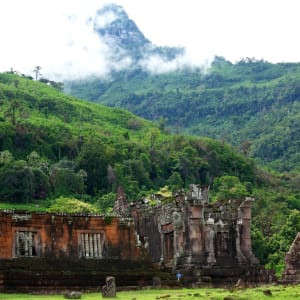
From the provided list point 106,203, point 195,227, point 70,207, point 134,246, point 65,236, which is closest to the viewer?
point 65,236

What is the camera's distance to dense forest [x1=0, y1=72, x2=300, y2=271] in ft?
303

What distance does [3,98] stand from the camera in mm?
150625

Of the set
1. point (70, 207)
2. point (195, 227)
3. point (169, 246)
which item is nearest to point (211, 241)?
point (195, 227)

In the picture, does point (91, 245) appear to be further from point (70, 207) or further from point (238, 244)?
point (70, 207)

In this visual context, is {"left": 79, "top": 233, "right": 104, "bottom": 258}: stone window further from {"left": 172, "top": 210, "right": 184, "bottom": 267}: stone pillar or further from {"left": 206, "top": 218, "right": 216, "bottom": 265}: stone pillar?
{"left": 206, "top": 218, "right": 216, "bottom": 265}: stone pillar

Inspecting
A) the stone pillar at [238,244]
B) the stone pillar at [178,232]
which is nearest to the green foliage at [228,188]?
the stone pillar at [238,244]

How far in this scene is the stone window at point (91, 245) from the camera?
115 ft

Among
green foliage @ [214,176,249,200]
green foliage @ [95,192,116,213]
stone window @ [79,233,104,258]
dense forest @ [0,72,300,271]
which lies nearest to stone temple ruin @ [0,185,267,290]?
stone window @ [79,233,104,258]

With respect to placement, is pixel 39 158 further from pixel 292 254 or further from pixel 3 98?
pixel 292 254

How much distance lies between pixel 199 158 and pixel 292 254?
89.1m

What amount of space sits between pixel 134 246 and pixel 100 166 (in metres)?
76.9

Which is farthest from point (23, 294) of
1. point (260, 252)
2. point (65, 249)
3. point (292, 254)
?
point (260, 252)

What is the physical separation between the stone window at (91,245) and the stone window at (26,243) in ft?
7.63

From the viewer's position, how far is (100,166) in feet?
371
